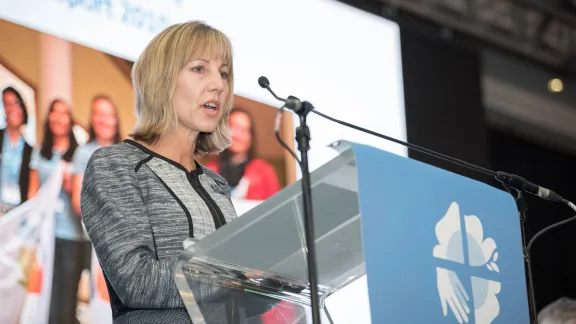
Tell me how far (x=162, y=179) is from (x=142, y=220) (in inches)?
6.6

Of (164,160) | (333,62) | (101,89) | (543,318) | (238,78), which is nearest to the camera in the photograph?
(164,160)

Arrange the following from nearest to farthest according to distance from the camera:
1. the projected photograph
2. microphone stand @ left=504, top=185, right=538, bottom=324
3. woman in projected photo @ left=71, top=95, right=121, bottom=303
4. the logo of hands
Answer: the logo of hands < microphone stand @ left=504, top=185, right=538, bottom=324 < the projected photograph < woman in projected photo @ left=71, top=95, right=121, bottom=303

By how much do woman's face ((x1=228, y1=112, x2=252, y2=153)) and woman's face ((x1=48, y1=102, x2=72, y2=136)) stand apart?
0.76 metres

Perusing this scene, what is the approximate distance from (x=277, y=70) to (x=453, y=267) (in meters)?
2.28

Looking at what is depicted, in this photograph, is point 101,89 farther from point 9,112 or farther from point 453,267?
point 453,267

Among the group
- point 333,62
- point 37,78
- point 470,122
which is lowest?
point 37,78

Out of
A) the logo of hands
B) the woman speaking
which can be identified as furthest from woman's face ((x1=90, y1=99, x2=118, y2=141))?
the logo of hands

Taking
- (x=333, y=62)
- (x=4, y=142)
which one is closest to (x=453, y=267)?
(x=4, y=142)

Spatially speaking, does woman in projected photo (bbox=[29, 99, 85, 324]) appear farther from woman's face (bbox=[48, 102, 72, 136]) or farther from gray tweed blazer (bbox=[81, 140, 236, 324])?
gray tweed blazer (bbox=[81, 140, 236, 324])

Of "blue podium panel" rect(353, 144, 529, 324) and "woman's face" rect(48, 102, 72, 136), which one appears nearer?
"blue podium panel" rect(353, 144, 529, 324)

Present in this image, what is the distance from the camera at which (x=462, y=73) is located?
18.6 feet

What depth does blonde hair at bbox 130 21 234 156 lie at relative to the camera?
6.53 feet

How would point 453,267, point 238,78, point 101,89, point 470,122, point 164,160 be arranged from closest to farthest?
1. point 453,267
2. point 164,160
3. point 101,89
4. point 238,78
5. point 470,122

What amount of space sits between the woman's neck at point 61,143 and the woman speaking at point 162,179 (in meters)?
0.90
